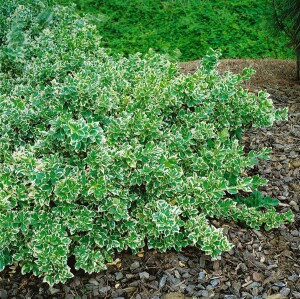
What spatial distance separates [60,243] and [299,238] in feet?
5.09

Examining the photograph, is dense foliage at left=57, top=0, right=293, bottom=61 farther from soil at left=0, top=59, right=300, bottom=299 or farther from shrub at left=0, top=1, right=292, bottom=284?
soil at left=0, top=59, right=300, bottom=299

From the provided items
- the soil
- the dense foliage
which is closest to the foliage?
the dense foliage

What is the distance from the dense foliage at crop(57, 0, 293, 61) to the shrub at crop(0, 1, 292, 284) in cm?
333

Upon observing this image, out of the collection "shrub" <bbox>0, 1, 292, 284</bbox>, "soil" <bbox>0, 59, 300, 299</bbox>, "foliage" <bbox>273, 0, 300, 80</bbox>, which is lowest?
"soil" <bbox>0, 59, 300, 299</bbox>

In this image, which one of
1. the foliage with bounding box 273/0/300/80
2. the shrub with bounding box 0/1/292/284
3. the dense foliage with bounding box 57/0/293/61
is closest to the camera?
the shrub with bounding box 0/1/292/284

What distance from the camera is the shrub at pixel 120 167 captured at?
8.93 feet

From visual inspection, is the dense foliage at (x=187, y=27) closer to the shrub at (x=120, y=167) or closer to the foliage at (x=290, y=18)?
the foliage at (x=290, y=18)

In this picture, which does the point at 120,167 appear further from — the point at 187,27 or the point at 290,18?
the point at 187,27

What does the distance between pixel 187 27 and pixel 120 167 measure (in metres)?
5.25

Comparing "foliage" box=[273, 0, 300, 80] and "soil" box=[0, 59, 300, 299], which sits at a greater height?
"foliage" box=[273, 0, 300, 80]

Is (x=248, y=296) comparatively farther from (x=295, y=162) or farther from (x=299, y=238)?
(x=295, y=162)

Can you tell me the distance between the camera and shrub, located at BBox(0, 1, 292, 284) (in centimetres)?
272

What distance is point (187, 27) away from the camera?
302 inches

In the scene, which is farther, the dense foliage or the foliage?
the dense foliage
